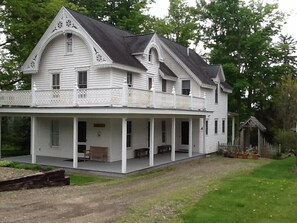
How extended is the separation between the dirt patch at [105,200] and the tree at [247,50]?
2432cm

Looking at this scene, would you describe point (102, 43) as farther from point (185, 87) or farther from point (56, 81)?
point (185, 87)

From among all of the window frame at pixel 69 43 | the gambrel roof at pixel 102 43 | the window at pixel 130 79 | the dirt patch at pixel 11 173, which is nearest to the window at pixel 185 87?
the gambrel roof at pixel 102 43

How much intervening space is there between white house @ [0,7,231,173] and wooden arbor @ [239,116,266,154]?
253 inches

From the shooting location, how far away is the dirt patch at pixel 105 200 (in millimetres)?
9352

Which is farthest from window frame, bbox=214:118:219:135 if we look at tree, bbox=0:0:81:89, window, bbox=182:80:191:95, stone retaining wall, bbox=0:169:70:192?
stone retaining wall, bbox=0:169:70:192

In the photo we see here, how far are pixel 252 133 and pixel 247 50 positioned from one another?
30.8 ft

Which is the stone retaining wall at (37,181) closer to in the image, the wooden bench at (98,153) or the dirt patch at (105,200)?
the dirt patch at (105,200)

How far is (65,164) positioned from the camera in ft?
65.2

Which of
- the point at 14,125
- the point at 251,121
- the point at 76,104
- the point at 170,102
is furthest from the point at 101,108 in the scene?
the point at 251,121

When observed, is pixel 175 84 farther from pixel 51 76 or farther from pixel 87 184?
pixel 87 184

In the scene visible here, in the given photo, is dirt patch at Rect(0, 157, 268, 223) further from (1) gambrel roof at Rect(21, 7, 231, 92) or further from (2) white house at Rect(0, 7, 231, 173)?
(1) gambrel roof at Rect(21, 7, 231, 92)

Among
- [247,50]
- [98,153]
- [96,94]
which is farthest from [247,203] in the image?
[247,50]

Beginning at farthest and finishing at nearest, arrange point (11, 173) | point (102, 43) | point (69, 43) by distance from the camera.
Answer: point (69, 43), point (102, 43), point (11, 173)

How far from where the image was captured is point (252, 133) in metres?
40.0
